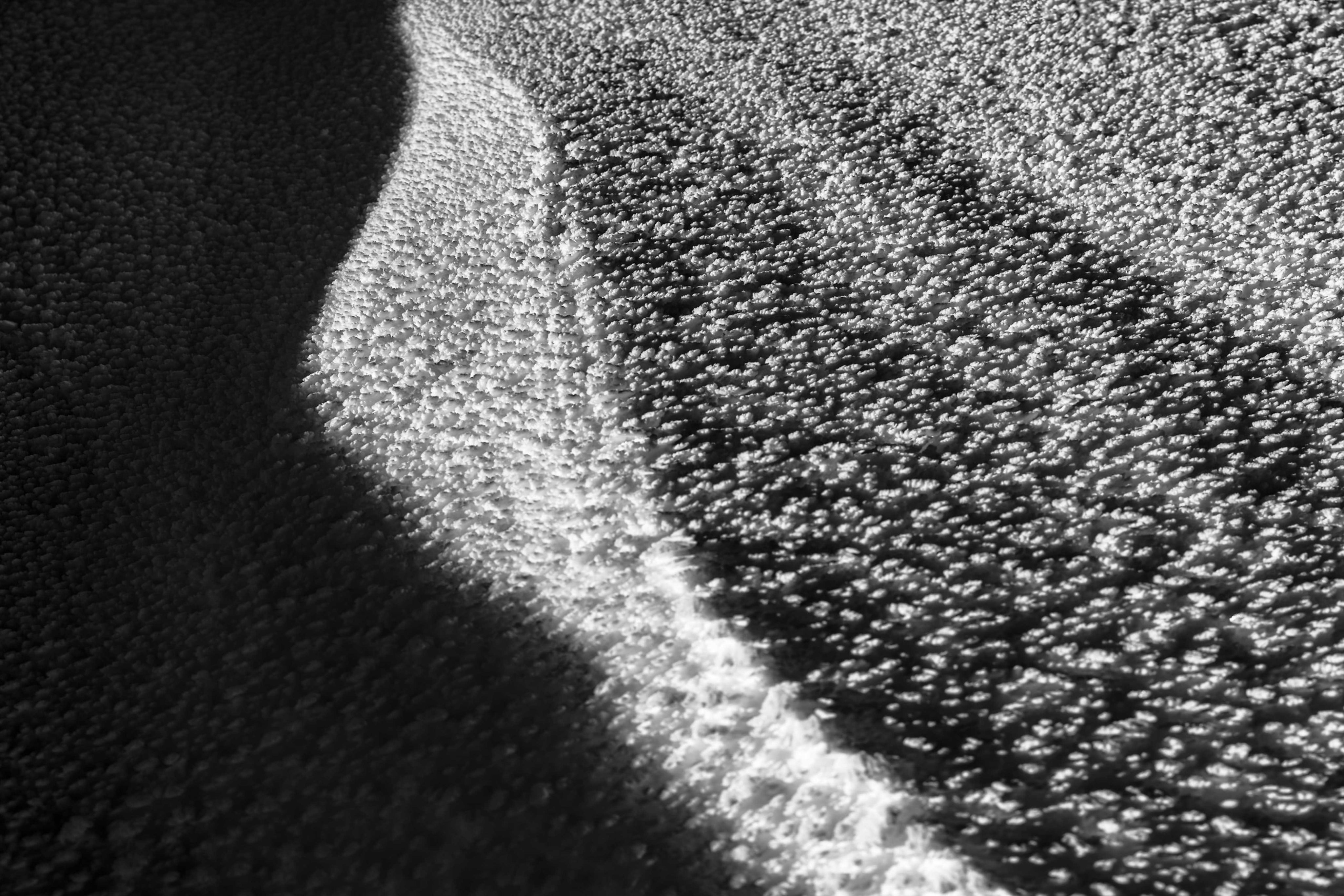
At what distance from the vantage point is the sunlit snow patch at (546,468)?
9.2 inches

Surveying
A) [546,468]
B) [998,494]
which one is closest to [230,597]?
[546,468]

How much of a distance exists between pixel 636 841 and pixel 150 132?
37 cm

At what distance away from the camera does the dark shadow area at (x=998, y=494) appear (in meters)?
0.23

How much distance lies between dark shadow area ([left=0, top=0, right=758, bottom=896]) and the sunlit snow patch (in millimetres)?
10

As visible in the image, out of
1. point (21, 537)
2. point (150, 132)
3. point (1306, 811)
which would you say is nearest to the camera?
point (1306, 811)

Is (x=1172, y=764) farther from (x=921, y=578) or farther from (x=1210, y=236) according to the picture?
(x=1210, y=236)

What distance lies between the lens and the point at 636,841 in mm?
239

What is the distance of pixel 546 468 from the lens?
313 mm

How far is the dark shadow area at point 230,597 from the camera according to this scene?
25 cm

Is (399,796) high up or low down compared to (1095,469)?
down

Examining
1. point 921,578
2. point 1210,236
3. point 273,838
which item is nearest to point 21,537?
point 273,838

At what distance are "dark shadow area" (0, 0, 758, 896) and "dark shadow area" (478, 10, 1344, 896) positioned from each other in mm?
56

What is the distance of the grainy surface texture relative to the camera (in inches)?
9.4

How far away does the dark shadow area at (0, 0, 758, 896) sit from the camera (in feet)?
0.82
